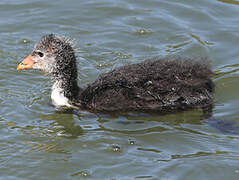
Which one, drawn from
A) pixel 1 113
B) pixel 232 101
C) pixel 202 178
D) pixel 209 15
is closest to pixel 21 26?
pixel 1 113

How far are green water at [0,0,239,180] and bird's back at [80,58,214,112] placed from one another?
22 cm

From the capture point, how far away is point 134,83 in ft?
27.9

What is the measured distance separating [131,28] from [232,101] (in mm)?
3409

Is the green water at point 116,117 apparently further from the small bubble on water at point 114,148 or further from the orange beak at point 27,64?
the orange beak at point 27,64

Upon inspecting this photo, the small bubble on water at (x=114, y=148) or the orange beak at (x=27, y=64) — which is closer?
the small bubble on water at (x=114, y=148)

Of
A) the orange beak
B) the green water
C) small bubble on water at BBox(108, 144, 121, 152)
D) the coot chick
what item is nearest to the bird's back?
the coot chick

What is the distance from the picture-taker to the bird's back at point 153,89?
27.9ft

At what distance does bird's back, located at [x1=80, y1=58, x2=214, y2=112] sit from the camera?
8.50m

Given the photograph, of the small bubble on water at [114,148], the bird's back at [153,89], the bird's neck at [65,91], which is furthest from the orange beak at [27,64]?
the small bubble on water at [114,148]

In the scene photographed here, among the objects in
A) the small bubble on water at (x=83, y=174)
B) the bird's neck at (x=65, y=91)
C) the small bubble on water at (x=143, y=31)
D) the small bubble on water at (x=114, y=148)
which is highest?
the small bubble on water at (x=143, y=31)

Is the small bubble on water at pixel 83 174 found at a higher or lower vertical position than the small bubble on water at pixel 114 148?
lower

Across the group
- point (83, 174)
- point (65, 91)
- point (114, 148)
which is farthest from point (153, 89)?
point (83, 174)

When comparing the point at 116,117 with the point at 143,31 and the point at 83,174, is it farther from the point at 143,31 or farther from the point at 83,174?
the point at 143,31

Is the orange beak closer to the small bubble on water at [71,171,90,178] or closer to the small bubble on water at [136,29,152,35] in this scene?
the small bubble on water at [71,171,90,178]
